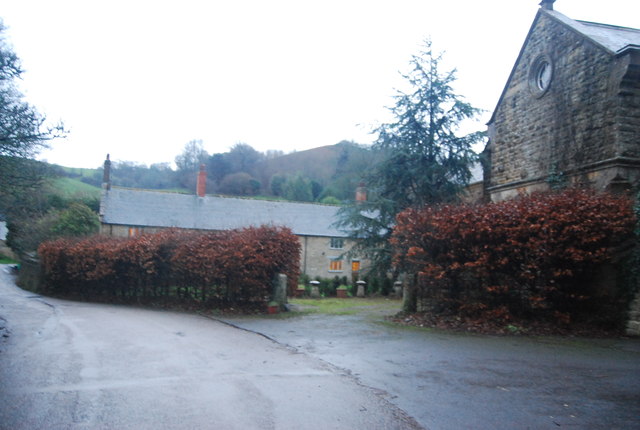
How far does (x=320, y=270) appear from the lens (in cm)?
4097

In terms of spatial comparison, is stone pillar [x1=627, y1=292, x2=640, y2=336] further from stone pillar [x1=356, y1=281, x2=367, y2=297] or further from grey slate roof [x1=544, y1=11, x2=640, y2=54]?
stone pillar [x1=356, y1=281, x2=367, y2=297]

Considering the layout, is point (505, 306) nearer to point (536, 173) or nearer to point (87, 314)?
point (536, 173)

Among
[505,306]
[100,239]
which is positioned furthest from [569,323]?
[100,239]

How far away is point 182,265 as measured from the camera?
16094mm

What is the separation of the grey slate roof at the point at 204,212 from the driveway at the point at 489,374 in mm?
28690

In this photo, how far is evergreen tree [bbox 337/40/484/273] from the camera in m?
15.6

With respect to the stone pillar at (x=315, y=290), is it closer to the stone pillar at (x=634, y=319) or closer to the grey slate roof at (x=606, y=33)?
the grey slate roof at (x=606, y=33)

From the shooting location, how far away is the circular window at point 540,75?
1554 cm

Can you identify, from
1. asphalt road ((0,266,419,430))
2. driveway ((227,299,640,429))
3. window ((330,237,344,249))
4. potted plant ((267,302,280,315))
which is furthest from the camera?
window ((330,237,344,249))

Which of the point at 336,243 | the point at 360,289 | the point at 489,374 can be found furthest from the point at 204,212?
the point at 489,374

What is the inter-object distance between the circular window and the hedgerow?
5.58m

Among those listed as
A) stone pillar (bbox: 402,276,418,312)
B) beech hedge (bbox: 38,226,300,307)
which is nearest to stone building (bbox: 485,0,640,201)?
stone pillar (bbox: 402,276,418,312)

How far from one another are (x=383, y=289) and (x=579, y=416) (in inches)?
1020

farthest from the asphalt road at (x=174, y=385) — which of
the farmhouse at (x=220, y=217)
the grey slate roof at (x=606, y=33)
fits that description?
the farmhouse at (x=220, y=217)
